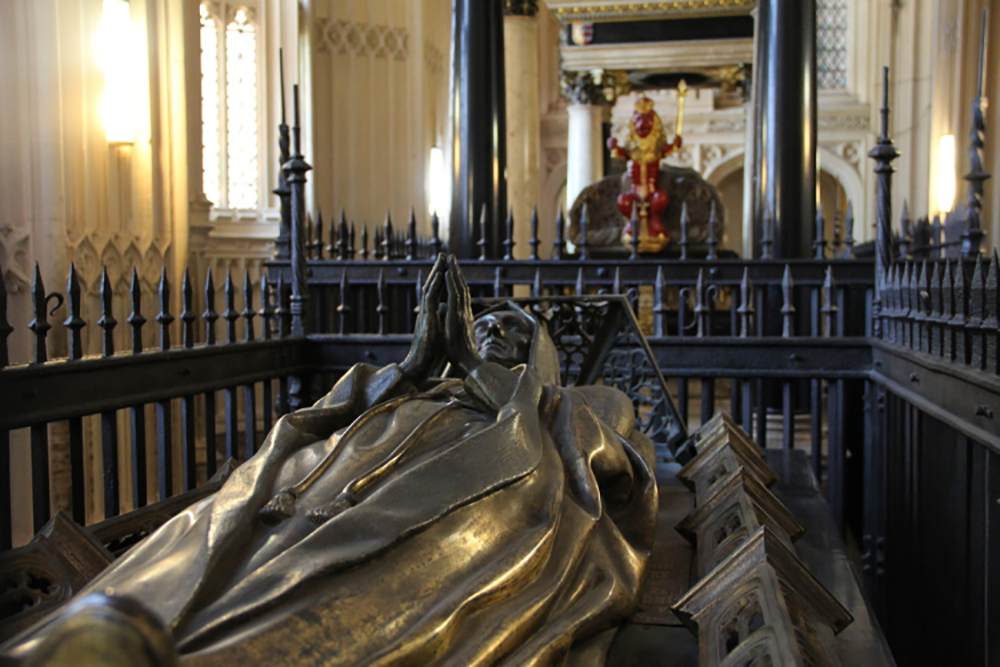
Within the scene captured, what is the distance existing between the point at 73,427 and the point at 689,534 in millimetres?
1807

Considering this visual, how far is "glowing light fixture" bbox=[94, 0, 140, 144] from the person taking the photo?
21.2ft

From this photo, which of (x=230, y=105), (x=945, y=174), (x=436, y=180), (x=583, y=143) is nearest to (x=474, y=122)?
(x=230, y=105)

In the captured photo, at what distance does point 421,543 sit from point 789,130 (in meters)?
5.38

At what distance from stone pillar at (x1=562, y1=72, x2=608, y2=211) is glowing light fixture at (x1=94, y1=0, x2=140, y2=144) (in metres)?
9.02

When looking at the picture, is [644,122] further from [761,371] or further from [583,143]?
[583,143]

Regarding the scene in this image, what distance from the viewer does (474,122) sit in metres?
6.89

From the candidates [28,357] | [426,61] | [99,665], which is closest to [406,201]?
[426,61]

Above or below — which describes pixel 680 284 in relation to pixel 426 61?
below

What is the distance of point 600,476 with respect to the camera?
2.02 meters

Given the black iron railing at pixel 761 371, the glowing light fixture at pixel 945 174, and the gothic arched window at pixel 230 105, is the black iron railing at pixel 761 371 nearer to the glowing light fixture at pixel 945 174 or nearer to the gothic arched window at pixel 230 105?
the gothic arched window at pixel 230 105

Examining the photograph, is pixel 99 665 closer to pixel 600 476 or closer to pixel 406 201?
pixel 600 476

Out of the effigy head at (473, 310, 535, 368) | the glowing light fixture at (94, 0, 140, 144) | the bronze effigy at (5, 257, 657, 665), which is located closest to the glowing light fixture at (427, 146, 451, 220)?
the glowing light fixture at (94, 0, 140, 144)

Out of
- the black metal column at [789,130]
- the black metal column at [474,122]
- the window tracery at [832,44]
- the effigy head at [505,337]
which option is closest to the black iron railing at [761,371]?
the black metal column at [789,130]

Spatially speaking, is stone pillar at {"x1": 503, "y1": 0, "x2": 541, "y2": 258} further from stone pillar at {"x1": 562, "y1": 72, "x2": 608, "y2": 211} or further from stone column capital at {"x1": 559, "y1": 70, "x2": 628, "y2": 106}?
stone pillar at {"x1": 562, "y1": 72, "x2": 608, "y2": 211}
